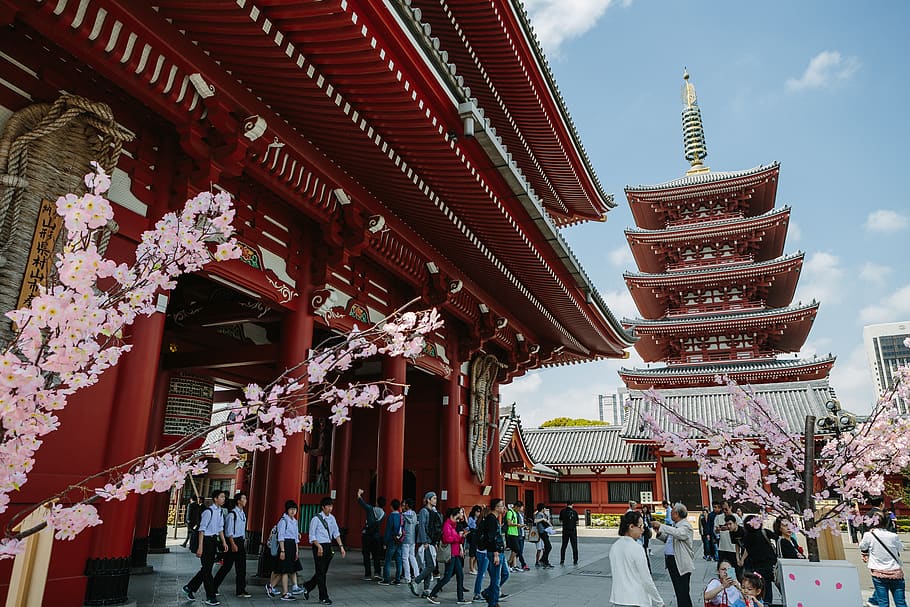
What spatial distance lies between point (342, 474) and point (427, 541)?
242 inches

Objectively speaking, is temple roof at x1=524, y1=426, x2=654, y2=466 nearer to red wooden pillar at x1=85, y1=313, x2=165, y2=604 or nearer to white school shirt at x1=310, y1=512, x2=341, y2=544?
white school shirt at x1=310, y1=512, x2=341, y2=544

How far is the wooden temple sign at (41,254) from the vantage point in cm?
534

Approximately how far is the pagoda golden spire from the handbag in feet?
108

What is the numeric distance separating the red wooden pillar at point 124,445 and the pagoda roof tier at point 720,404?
22.9 meters

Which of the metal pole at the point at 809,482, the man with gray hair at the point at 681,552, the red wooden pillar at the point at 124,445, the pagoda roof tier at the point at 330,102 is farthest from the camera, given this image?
the man with gray hair at the point at 681,552

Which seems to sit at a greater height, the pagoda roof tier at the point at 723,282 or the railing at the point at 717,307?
the pagoda roof tier at the point at 723,282

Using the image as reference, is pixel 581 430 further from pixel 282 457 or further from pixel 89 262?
pixel 89 262

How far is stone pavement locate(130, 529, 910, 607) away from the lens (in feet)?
26.4

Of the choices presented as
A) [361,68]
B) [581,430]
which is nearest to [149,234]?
[361,68]

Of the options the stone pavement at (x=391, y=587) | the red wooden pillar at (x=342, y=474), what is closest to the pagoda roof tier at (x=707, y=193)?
the stone pavement at (x=391, y=587)

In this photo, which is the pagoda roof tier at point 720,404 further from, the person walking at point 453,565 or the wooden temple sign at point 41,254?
the wooden temple sign at point 41,254

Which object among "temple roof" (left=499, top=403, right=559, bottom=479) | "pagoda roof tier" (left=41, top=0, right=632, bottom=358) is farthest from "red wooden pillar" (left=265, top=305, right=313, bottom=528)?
"temple roof" (left=499, top=403, right=559, bottom=479)

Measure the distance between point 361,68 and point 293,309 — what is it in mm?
4196

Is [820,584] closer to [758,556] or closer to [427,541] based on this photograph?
[758,556]
